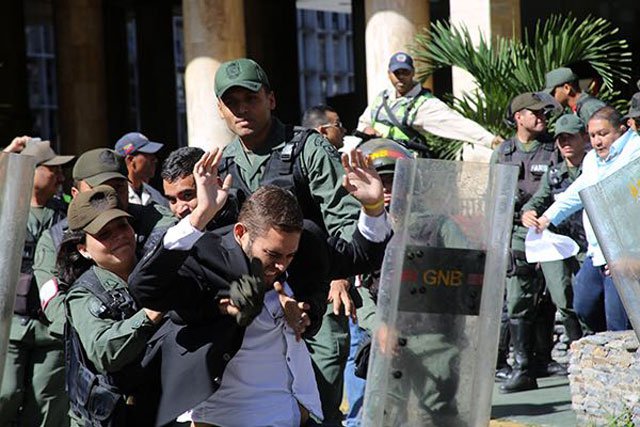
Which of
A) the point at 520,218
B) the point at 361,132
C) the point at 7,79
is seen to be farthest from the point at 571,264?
the point at 7,79

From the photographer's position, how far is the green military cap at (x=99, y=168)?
22.9 feet

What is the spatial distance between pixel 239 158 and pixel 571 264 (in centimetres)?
430

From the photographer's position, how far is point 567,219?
9.32 metres

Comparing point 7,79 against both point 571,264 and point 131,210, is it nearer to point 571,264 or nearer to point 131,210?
point 571,264

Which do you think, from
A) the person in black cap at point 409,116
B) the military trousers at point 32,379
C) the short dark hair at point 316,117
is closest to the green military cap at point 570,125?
the person in black cap at point 409,116

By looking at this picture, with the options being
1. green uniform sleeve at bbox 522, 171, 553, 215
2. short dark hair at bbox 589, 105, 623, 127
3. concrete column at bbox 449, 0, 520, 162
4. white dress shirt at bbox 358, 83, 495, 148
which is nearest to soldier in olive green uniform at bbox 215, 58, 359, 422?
short dark hair at bbox 589, 105, 623, 127

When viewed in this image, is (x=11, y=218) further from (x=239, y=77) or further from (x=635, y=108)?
(x=635, y=108)

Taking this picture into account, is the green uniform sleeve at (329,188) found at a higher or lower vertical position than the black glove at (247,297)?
higher

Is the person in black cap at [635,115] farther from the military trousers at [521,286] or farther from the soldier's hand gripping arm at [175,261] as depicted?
the soldier's hand gripping arm at [175,261]

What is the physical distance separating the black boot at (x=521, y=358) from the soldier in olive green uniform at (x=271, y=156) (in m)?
4.05

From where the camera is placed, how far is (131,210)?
620 cm

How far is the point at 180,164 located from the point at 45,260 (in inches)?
41.9

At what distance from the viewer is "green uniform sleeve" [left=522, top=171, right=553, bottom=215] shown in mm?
9094

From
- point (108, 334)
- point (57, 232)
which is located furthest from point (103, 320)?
point (57, 232)
